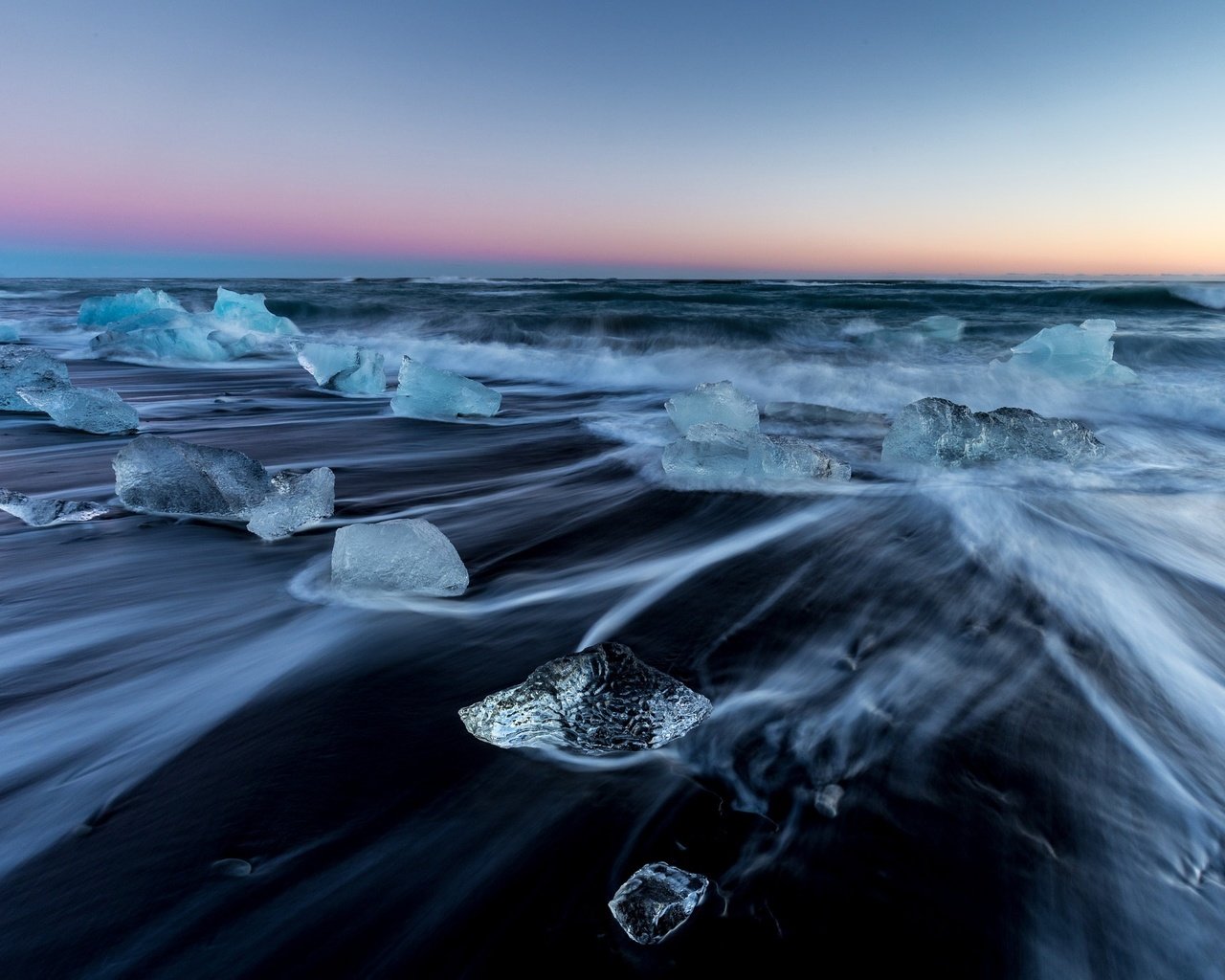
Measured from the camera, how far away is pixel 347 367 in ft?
26.4

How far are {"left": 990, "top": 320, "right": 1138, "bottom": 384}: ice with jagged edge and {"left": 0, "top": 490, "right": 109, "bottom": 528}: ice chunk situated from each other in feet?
27.9

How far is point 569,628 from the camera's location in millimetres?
2480

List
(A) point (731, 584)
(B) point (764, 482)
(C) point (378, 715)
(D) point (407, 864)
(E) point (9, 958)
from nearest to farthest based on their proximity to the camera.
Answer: (E) point (9, 958), (D) point (407, 864), (C) point (378, 715), (A) point (731, 584), (B) point (764, 482)

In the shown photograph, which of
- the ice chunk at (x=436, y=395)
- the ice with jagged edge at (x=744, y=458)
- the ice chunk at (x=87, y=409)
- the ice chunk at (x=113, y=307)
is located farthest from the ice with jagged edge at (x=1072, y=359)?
the ice chunk at (x=113, y=307)

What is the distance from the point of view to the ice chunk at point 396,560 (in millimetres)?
2504

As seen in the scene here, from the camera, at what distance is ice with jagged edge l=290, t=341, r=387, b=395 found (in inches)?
316

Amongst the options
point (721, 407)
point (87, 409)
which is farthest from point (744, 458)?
point (87, 409)

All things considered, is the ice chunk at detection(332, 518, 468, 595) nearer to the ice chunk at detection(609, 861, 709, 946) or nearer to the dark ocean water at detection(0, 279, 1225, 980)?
the dark ocean water at detection(0, 279, 1225, 980)

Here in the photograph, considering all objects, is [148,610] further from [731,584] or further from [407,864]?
[731,584]

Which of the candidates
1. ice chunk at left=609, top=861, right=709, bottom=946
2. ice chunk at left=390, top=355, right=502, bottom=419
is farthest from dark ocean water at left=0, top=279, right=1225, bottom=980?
ice chunk at left=390, top=355, right=502, bottom=419

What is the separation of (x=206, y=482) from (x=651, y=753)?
8.92ft

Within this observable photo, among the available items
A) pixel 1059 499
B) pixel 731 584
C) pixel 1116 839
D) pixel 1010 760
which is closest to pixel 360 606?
pixel 731 584

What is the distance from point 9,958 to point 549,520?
2.67 meters

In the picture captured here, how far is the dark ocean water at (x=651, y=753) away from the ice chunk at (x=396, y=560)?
13 centimetres
